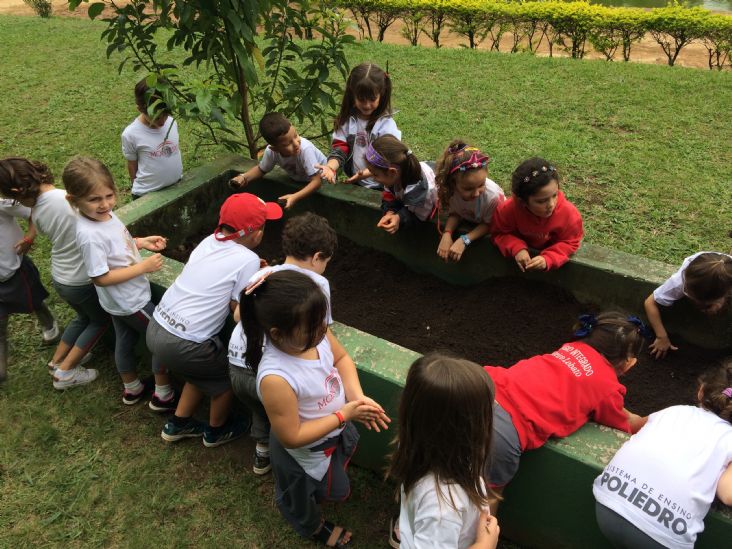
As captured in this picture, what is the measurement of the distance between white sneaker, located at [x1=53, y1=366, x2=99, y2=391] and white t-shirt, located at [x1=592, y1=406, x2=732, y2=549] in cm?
294

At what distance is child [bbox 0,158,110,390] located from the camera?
3.15 metres

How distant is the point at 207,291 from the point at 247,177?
57.4 inches

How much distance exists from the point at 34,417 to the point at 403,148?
8.70ft

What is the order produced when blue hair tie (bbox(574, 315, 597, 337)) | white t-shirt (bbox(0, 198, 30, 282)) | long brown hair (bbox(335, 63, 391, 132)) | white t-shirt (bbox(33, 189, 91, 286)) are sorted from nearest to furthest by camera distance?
1. blue hair tie (bbox(574, 315, 597, 337))
2. white t-shirt (bbox(33, 189, 91, 286))
3. white t-shirt (bbox(0, 198, 30, 282))
4. long brown hair (bbox(335, 63, 391, 132))

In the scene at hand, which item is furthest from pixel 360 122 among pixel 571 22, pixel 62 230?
pixel 571 22

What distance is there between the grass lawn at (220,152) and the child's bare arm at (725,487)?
1.48 meters

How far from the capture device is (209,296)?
9.09 ft

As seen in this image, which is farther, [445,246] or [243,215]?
[445,246]

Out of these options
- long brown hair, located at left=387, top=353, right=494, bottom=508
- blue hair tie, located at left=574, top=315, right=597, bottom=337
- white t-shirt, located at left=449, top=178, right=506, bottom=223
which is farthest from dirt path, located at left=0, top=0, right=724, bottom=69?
long brown hair, located at left=387, top=353, right=494, bottom=508

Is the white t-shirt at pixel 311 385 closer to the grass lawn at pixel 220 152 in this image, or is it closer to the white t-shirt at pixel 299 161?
the grass lawn at pixel 220 152

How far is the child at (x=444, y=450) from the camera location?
1.75m

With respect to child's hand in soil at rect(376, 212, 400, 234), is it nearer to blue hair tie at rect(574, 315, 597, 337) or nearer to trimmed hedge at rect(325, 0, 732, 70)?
blue hair tie at rect(574, 315, 597, 337)

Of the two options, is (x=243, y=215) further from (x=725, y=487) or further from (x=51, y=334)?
(x=725, y=487)

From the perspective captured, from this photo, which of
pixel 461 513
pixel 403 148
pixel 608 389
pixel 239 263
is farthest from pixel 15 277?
pixel 608 389
